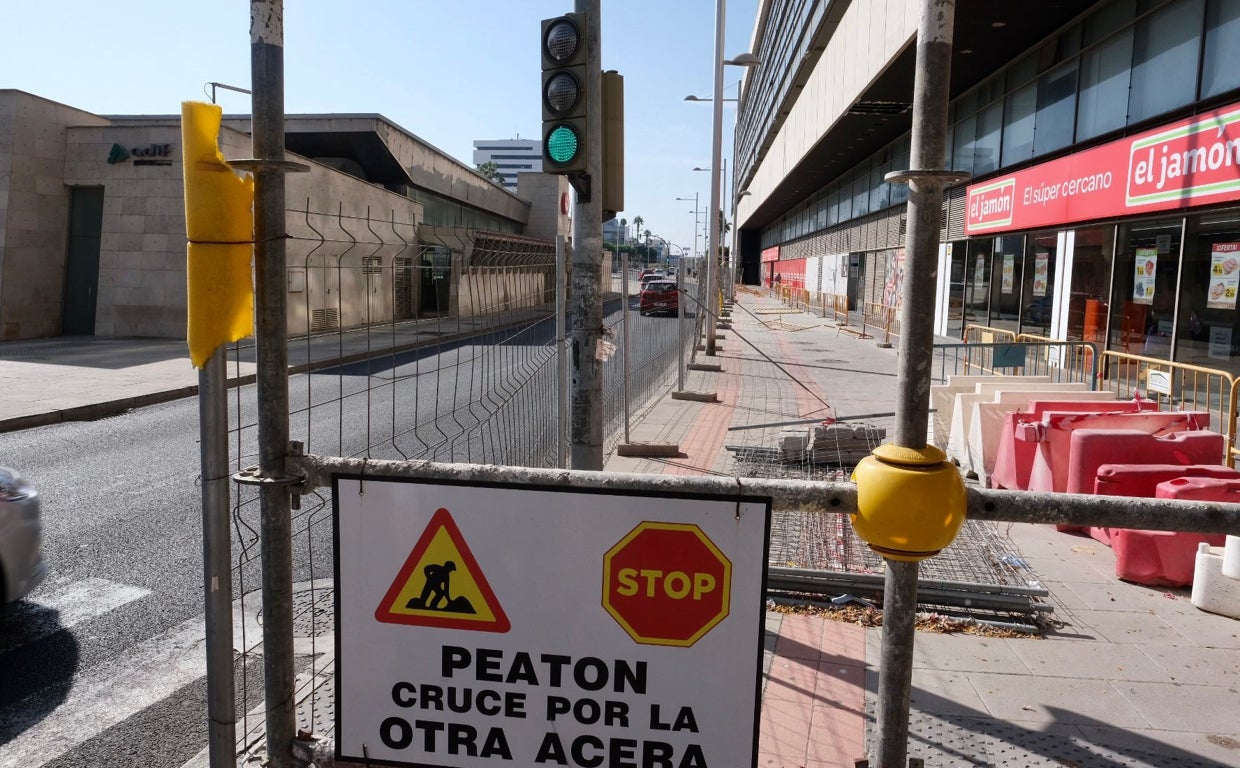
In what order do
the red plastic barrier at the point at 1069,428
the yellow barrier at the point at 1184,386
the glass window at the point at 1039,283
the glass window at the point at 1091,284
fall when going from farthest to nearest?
1. the glass window at the point at 1039,283
2. the glass window at the point at 1091,284
3. the yellow barrier at the point at 1184,386
4. the red plastic barrier at the point at 1069,428

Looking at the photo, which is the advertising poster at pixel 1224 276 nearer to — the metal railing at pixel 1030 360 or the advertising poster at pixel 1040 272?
the metal railing at pixel 1030 360

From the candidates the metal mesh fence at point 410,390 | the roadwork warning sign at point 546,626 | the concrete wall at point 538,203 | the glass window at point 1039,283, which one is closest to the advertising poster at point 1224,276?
the glass window at point 1039,283

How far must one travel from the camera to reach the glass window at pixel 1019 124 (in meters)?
17.7

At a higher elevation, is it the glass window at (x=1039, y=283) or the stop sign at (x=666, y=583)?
the glass window at (x=1039, y=283)

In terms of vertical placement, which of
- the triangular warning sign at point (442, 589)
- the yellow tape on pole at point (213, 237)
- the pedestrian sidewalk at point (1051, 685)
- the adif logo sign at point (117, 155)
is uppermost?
the adif logo sign at point (117, 155)

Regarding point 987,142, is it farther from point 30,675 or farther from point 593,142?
point 30,675

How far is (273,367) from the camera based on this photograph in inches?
105

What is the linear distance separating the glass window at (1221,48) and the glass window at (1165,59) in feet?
0.69

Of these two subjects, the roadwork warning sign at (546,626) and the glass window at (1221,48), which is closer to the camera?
the roadwork warning sign at (546,626)

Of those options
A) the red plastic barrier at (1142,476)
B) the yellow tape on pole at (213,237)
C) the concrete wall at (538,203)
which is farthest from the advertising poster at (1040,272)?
the concrete wall at (538,203)

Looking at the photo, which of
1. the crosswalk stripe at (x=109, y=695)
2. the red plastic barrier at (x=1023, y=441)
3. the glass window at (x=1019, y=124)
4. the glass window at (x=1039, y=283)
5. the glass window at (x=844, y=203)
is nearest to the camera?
the crosswalk stripe at (x=109, y=695)

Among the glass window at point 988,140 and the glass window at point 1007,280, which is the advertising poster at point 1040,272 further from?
the glass window at point 988,140

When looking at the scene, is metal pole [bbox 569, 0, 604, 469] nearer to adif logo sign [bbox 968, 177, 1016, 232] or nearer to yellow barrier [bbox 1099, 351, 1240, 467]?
yellow barrier [bbox 1099, 351, 1240, 467]

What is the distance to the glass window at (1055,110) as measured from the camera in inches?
627
